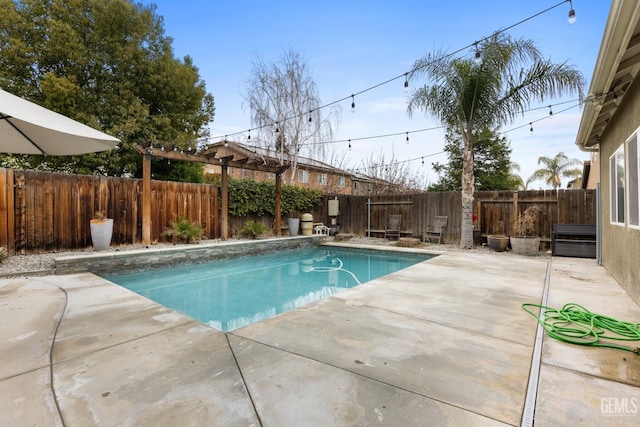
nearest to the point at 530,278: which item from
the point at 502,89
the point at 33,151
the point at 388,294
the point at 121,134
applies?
the point at 388,294

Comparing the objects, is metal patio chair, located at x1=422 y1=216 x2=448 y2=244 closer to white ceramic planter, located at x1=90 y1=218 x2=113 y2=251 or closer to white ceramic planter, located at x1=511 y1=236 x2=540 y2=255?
white ceramic planter, located at x1=511 y1=236 x2=540 y2=255

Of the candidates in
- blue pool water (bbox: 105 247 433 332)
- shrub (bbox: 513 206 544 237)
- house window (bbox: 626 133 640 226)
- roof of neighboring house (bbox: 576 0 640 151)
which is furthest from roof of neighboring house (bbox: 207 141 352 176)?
house window (bbox: 626 133 640 226)

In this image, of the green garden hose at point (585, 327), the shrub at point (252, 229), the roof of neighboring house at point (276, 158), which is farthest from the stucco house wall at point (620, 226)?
the roof of neighboring house at point (276, 158)

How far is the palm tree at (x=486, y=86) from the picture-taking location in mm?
7148

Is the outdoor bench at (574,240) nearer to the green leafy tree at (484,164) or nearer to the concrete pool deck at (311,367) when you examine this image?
the concrete pool deck at (311,367)

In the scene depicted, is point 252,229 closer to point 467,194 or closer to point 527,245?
point 467,194

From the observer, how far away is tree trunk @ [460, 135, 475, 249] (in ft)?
26.5

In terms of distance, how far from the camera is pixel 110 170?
373 inches

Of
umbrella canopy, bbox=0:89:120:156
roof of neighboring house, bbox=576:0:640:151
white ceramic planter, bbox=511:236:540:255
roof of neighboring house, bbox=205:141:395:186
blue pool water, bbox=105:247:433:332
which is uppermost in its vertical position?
roof of neighboring house, bbox=205:141:395:186

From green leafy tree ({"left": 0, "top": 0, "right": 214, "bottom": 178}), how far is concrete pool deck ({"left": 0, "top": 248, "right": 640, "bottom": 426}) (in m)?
7.45

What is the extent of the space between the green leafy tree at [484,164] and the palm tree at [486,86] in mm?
10497

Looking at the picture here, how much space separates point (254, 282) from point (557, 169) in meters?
25.7

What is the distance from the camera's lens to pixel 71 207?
6543mm

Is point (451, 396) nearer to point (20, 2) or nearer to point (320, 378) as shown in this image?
point (320, 378)
